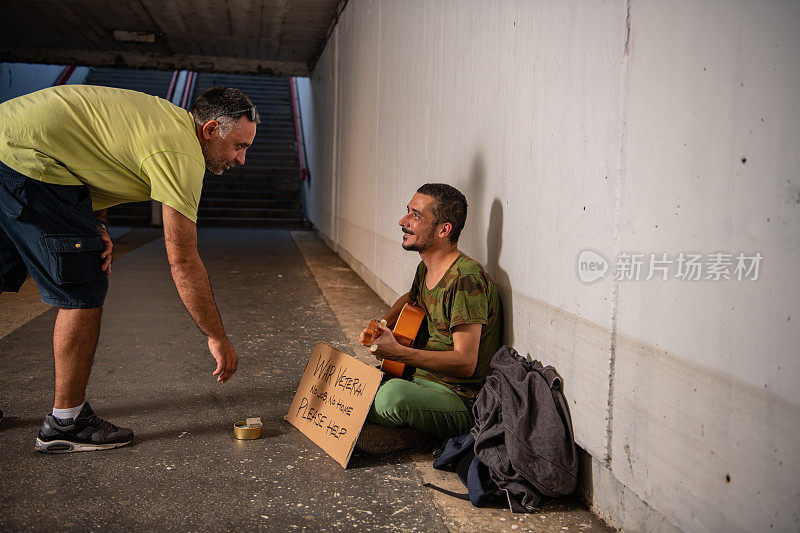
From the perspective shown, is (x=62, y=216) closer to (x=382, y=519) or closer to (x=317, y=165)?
(x=382, y=519)

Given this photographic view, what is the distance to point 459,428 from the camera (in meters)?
2.42

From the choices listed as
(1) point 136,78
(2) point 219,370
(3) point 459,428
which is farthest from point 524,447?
(1) point 136,78

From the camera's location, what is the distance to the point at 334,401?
8.14ft

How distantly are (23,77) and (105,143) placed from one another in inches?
456

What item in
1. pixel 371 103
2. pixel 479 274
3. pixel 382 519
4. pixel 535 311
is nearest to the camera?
pixel 382 519

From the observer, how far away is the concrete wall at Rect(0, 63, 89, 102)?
10.9m

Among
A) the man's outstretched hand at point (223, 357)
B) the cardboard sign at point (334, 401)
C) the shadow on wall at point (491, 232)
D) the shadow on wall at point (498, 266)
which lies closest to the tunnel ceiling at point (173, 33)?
the shadow on wall at point (491, 232)

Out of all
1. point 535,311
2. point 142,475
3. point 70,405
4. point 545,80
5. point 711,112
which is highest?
point 545,80

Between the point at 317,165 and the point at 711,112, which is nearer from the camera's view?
the point at 711,112

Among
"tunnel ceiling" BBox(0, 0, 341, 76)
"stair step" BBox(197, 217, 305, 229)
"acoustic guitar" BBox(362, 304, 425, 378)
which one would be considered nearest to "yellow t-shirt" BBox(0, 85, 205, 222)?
"acoustic guitar" BBox(362, 304, 425, 378)

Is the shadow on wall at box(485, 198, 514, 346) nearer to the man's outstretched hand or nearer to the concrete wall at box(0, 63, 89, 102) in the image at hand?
the man's outstretched hand

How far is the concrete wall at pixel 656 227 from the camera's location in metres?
1.29

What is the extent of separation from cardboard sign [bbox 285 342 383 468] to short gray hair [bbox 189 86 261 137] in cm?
99

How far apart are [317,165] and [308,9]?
128 inches
